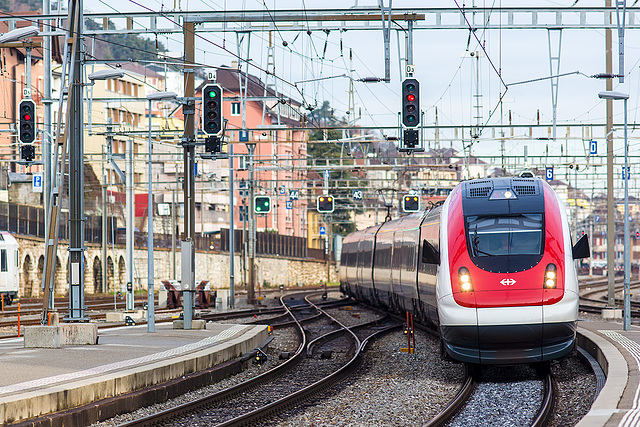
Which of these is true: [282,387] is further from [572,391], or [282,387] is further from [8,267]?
[8,267]

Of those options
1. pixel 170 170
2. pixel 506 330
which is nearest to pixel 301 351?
pixel 506 330

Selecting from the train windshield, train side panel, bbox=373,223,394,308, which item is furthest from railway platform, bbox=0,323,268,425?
train side panel, bbox=373,223,394,308

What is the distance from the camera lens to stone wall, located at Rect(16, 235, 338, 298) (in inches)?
2098

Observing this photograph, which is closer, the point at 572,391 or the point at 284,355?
the point at 572,391

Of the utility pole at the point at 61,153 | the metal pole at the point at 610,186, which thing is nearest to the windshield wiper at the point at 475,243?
the utility pole at the point at 61,153

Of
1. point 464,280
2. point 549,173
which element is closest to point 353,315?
point 549,173

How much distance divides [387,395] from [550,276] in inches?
121

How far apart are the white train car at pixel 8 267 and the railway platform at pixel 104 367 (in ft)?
83.1

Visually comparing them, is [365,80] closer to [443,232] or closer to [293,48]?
[293,48]

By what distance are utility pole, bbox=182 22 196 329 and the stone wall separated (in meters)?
21.3

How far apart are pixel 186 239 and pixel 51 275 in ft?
18.5

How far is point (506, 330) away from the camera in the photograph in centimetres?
1465

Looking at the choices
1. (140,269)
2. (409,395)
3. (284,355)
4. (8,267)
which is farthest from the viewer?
(140,269)

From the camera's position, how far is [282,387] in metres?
16.0
